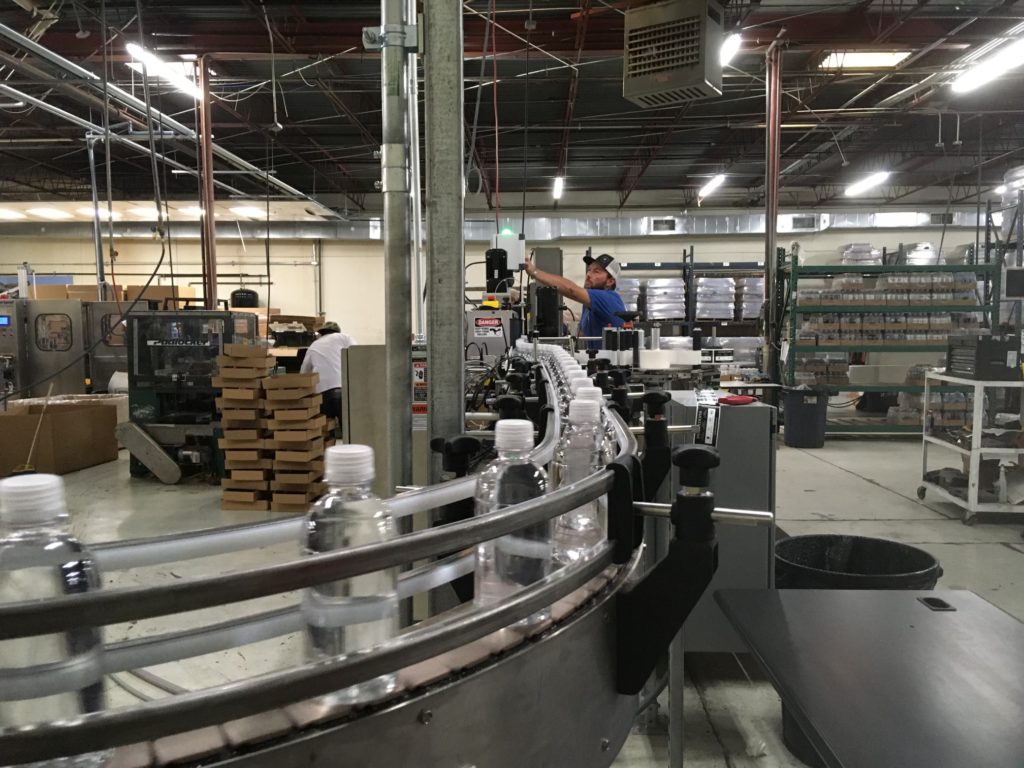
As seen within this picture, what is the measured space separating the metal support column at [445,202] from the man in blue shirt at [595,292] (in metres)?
2.46

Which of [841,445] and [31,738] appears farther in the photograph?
[841,445]

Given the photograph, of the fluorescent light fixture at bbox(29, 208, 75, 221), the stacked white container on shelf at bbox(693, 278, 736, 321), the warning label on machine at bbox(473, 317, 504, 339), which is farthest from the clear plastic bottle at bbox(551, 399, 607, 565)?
the fluorescent light fixture at bbox(29, 208, 75, 221)

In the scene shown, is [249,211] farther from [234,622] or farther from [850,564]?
[234,622]

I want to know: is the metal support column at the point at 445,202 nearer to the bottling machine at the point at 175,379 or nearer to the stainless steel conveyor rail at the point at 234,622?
the stainless steel conveyor rail at the point at 234,622

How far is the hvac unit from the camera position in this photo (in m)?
2.38

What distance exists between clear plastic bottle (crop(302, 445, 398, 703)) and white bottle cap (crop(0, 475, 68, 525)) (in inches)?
7.1

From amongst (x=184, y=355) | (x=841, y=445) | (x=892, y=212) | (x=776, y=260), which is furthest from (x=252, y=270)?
(x=892, y=212)

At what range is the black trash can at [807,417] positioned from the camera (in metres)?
5.95

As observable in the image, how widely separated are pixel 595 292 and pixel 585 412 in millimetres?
3189

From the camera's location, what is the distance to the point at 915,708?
780mm

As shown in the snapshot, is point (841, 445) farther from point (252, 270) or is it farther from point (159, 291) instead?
point (252, 270)

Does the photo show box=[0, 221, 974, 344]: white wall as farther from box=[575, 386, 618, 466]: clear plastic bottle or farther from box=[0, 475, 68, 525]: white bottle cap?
box=[0, 475, 68, 525]: white bottle cap

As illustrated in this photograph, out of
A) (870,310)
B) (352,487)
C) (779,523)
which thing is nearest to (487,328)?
(779,523)

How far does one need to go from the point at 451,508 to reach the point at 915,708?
626 mm
